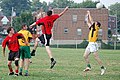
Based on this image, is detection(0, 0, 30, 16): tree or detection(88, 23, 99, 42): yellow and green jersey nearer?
detection(88, 23, 99, 42): yellow and green jersey

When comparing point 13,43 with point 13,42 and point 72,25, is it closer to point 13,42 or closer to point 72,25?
point 13,42

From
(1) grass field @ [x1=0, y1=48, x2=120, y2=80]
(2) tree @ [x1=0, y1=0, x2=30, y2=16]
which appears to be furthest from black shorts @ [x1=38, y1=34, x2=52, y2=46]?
(2) tree @ [x1=0, y1=0, x2=30, y2=16]

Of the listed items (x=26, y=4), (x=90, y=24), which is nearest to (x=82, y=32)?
(x=26, y=4)

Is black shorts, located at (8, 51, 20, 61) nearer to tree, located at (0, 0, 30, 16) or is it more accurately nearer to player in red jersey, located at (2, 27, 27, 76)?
player in red jersey, located at (2, 27, 27, 76)

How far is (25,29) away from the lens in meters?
14.8

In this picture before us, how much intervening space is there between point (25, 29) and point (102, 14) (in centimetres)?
7190

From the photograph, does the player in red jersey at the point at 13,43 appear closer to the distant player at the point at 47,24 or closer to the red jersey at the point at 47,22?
the distant player at the point at 47,24

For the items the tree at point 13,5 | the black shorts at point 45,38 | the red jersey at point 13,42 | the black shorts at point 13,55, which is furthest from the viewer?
the tree at point 13,5

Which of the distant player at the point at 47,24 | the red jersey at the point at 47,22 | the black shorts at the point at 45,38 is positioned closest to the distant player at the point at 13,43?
the distant player at the point at 47,24

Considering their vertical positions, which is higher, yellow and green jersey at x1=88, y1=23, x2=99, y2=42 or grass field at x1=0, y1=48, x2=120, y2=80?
yellow and green jersey at x1=88, y1=23, x2=99, y2=42

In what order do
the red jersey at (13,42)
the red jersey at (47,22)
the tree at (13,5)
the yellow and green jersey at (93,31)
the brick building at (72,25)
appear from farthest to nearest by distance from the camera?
the tree at (13,5), the brick building at (72,25), the yellow and green jersey at (93,31), the red jersey at (47,22), the red jersey at (13,42)

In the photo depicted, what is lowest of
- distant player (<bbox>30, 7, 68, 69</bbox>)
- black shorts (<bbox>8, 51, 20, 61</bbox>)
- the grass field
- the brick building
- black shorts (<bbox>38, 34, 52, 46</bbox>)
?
the brick building

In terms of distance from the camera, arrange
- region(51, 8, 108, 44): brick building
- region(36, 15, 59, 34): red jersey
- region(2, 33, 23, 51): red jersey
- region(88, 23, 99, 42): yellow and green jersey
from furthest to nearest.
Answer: region(51, 8, 108, 44): brick building, region(88, 23, 99, 42): yellow and green jersey, region(36, 15, 59, 34): red jersey, region(2, 33, 23, 51): red jersey

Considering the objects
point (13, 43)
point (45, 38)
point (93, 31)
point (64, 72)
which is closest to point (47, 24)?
point (45, 38)
